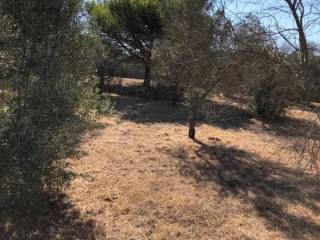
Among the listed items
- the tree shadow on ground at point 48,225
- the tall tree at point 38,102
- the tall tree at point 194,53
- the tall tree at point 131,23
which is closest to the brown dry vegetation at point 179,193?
the tree shadow on ground at point 48,225

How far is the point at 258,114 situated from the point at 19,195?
27.3ft

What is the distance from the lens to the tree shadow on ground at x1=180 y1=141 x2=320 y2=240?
18.2ft

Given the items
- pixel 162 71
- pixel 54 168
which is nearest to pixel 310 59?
pixel 54 168

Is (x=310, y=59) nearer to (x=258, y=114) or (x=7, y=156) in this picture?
(x=7, y=156)

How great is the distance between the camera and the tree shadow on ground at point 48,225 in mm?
4766

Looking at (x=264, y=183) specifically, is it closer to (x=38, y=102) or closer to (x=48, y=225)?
(x=48, y=225)

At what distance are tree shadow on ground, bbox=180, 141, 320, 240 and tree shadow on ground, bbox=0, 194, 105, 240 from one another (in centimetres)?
218

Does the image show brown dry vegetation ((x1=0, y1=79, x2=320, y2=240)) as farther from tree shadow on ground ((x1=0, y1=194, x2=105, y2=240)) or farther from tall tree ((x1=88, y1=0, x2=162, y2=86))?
tall tree ((x1=88, y1=0, x2=162, y2=86))

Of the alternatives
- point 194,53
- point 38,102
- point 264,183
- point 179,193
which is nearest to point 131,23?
point 264,183

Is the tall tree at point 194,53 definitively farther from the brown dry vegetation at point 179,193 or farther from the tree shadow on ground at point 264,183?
the tree shadow on ground at point 264,183

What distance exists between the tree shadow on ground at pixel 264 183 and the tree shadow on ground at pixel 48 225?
2.18 m

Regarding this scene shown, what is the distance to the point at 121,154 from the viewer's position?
7.78 m

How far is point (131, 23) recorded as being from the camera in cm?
1538

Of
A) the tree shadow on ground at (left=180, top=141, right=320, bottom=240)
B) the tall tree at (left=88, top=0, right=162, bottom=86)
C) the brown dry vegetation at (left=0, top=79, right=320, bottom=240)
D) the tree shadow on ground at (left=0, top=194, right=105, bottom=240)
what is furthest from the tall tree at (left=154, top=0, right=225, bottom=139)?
the tall tree at (left=88, top=0, right=162, bottom=86)
